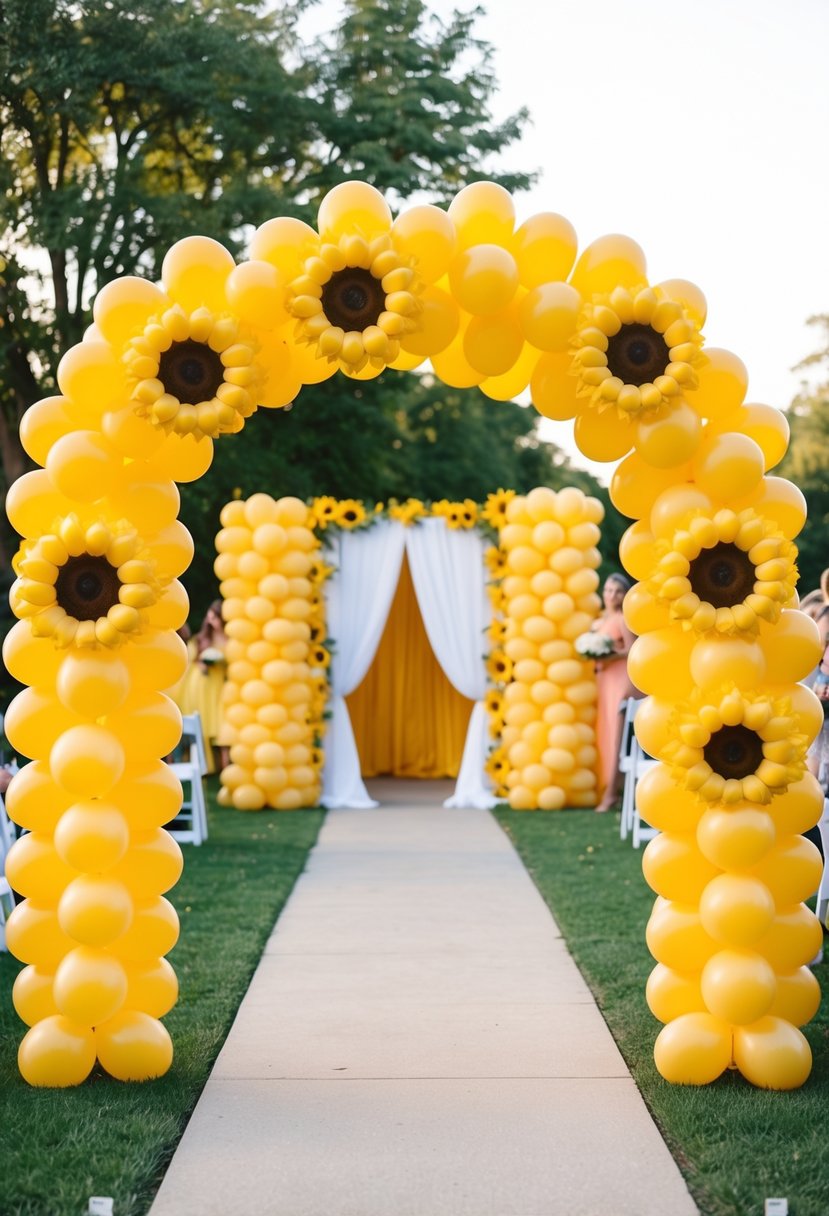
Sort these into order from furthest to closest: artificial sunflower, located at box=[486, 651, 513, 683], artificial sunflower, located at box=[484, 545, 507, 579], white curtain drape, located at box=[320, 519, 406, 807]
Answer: white curtain drape, located at box=[320, 519, 406, 807] < artificial sunflower, located at box=[484, 545, 507, 579] < artificial sunflower, located at box=[486, 651, 513, 683]

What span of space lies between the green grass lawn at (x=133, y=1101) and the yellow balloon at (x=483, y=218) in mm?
3453

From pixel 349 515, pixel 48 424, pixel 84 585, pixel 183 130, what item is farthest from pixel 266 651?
pixel 183 130

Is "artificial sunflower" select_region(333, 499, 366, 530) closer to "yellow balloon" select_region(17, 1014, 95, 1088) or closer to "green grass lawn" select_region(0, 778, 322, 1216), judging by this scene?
"green grass lawn" select_region(0, 778, 322, 1216)

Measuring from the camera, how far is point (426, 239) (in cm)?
496

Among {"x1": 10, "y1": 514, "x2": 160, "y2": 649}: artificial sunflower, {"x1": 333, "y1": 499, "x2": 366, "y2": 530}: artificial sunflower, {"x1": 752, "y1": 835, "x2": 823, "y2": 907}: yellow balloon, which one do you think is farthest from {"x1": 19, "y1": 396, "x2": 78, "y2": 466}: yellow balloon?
{"x1": 333, "y1": 499, "x2": 366, "y2": 530}: artificial sunflower

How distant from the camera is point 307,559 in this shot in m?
13.0

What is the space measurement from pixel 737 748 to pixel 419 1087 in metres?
1.76

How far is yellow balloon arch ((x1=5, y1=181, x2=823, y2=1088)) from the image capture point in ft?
15.8

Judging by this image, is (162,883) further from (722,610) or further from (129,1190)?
(722,610)

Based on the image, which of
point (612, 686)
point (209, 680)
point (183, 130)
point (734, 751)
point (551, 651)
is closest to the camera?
point (734, 751)

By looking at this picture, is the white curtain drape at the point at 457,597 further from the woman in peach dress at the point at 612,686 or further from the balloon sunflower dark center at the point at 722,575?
the balloon sunflower dark center at the point at 722,575

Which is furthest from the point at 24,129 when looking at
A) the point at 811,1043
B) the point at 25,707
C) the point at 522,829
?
the point at 811,1043

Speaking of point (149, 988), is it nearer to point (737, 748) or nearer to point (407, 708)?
point (737, 748)

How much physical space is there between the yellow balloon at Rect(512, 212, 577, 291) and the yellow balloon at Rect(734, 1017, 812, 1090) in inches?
118
